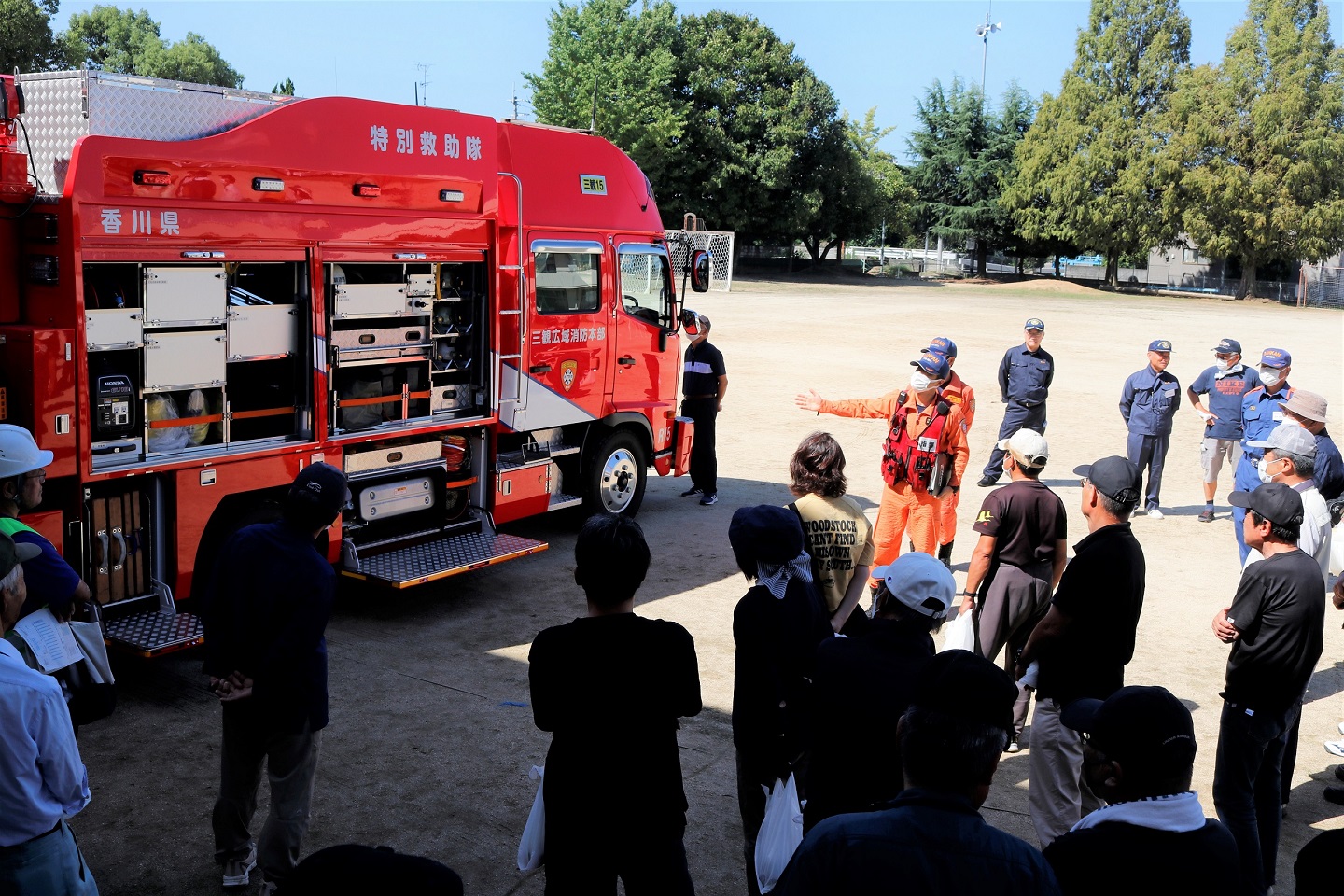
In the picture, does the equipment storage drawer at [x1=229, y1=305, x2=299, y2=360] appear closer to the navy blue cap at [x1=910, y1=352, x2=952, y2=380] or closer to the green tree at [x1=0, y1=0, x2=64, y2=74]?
the navy blue cap at [x1=910, y1=352, x2=952, y2=380]

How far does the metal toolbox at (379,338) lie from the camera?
8.06m

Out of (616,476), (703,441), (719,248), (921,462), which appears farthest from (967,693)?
(719,248)

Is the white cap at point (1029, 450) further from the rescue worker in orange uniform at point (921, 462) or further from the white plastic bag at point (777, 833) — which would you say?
the white plastic bag at point (777, 833)

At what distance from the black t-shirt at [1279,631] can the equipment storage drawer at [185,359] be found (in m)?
5.95

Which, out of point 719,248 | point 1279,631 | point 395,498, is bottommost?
point 395,498

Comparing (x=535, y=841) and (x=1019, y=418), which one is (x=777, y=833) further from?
(x=1019, y=418)

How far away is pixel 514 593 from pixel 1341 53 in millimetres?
62273

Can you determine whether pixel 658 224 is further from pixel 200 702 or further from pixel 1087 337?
pixel 1087 337

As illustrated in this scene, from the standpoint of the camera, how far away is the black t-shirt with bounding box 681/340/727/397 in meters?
12.2

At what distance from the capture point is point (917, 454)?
309 inches

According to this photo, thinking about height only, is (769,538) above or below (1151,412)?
above

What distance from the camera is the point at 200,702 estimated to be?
6656 mm

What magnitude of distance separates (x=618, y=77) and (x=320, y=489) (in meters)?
54.6

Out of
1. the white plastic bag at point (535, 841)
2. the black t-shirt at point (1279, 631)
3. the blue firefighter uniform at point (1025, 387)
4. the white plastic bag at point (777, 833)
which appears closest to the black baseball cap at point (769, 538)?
the white plastic bag at point (777, 833)
